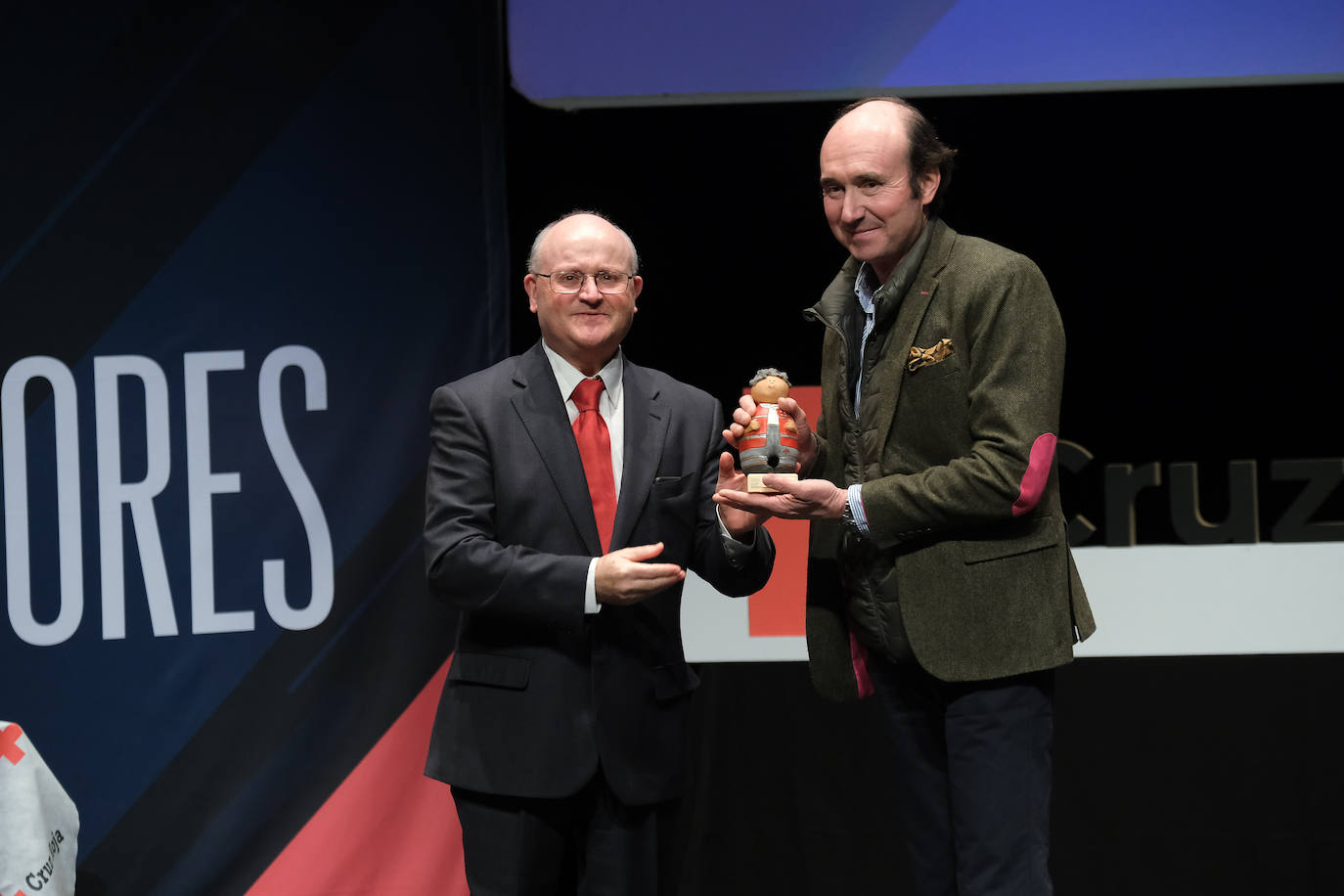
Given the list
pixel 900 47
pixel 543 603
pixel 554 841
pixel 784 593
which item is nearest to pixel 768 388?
pixel 543 603

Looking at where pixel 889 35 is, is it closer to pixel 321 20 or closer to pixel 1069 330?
pixel 1069 330

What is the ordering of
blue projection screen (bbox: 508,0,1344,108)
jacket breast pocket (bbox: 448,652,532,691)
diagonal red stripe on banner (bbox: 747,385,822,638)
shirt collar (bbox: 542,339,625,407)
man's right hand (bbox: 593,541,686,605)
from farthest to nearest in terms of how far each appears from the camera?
diagonal red stripe on banner (bbox: 747,385,822,638), blue projection screen (bbox: 508,0,1344,108), shirt collar (bbox: 542,339,625,407), jacket breast pocket (bbox: 448,652,532,691), man's right hand (bbox: 593,541,686,605)

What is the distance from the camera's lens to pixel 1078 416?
10.6 feet

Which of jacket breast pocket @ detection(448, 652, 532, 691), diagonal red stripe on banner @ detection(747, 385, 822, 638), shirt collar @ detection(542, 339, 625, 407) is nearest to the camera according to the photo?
jacket breast pocket @ detection(448, 652, 532, 691)

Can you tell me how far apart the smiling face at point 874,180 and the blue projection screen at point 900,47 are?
3.40 ft

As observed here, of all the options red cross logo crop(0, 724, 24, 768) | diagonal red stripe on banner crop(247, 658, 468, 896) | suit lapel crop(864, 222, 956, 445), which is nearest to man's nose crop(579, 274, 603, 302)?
suit lapel crop(864, 222, 956, 445)

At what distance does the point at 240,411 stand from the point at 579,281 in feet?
4.61

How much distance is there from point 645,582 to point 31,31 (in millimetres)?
2306

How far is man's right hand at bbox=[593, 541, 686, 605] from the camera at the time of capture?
2.05m

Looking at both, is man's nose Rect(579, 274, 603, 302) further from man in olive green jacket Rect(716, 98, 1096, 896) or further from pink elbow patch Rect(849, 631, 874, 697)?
pink elbow patch Rect(849, 631, 874, 697)

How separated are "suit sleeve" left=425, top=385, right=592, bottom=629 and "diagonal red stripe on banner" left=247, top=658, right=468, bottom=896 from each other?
1191mm

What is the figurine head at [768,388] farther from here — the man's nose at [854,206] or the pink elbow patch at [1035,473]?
the pink elbow patch at [1035,473]

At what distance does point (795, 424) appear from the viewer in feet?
7.59

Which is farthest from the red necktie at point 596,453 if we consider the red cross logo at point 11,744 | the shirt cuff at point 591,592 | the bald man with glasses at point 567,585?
the red cross logo at point 11,744
